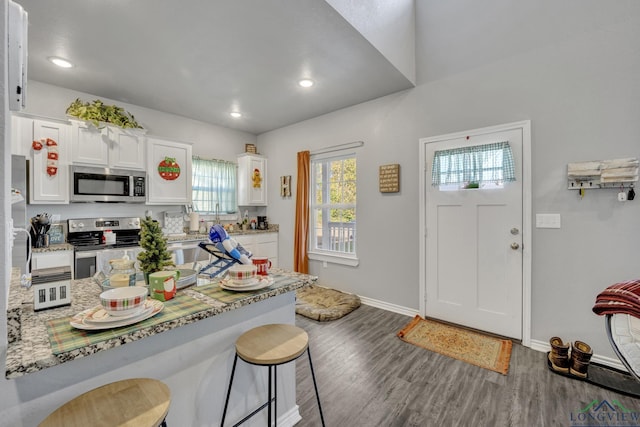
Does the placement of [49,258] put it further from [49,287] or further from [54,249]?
[49,287]

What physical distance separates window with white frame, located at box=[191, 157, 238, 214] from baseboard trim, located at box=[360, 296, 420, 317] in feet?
9.08

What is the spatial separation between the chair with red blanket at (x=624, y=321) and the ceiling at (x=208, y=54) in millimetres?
2324

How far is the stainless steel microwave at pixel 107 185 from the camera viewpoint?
122 inches

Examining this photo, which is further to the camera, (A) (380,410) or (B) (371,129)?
(B) (371,129)

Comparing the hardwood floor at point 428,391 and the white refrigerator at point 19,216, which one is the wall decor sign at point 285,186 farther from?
the white refrigerator at point 19,216

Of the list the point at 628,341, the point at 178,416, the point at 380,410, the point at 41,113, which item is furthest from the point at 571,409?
the point at 41,113

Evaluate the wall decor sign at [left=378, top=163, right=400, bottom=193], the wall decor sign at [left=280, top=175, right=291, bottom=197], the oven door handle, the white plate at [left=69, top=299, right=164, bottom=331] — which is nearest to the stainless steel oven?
the oven door handle

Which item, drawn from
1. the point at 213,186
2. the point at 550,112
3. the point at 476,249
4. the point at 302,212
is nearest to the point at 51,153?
the point at 213,186

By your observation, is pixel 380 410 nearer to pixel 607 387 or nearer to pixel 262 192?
pixel 607 387

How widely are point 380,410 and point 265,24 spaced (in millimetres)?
2903

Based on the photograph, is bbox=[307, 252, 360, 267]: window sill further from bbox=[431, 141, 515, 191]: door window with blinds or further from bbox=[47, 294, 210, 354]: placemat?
bbox=[47, 294, 210, 354]: placemat

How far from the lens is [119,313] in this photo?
0.94m

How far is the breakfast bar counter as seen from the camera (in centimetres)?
82

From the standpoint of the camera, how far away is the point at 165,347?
3.73 ft
